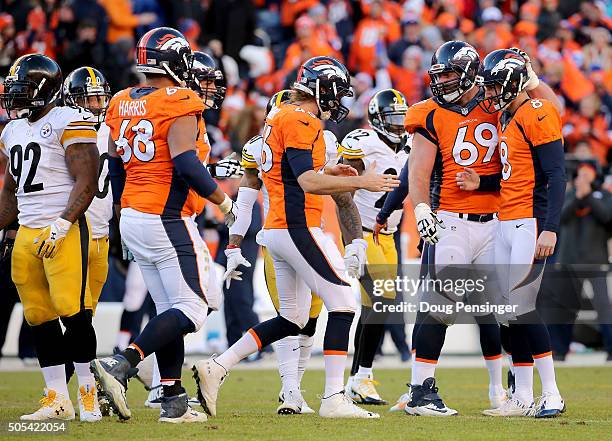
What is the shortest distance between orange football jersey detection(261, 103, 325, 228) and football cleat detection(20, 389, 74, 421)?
169 centimetres

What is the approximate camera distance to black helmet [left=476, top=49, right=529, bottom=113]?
7090 millimetres

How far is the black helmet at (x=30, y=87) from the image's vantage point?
6.89 meters

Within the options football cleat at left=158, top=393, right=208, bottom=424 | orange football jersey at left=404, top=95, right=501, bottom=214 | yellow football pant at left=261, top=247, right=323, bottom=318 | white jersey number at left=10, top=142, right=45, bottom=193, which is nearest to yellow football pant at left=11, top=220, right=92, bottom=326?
white jersey number at left=10, top=142, right=45, bottom=193

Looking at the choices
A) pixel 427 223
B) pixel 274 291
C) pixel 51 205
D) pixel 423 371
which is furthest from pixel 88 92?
pixel 423 371

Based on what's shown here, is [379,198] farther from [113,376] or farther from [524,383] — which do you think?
[113,376]

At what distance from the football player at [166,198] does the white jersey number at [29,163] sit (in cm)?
53

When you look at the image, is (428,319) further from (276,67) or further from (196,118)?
(276,67)

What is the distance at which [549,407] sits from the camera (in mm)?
6988

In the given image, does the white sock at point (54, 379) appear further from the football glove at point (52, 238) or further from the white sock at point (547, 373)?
the white sock at point (547, 373)

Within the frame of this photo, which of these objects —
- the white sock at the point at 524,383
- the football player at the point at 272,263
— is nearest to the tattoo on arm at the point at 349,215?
the football player at the point at 272,263

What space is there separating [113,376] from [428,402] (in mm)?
2105

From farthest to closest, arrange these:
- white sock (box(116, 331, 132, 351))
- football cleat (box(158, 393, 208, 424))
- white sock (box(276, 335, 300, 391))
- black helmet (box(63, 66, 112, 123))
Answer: white sock (box(116, 331, 132, 351)) < black helmet (box(63, 66, 112, 123)) < white sock (box(276, 335, 300, 391)) < football cleat (box(158, 393, 208, 424))

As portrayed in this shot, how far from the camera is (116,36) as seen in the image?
16.7m

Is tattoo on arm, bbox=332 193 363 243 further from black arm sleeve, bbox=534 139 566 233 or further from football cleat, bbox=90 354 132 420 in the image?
football cleat, bbox=90 354 132 420
